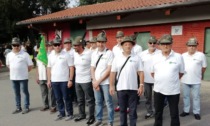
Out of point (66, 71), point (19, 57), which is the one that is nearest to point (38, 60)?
point (19, 57)

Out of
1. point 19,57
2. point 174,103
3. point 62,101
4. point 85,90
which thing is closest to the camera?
point 174,103

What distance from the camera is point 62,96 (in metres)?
5.65

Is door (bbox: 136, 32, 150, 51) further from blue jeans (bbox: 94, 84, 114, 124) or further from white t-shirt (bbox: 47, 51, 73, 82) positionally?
blue jeans (bbox: 94, 84, 114, 124)

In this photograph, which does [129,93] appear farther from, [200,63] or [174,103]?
[200,63]

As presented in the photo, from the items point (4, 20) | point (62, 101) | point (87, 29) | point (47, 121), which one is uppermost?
point (4, 20)

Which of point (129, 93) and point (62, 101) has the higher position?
→ point (129, 93)

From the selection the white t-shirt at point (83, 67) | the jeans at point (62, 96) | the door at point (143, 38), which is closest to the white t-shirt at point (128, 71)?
the white t-shirt at point (83, 67)

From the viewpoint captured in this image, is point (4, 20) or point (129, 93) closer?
point (129, 93)

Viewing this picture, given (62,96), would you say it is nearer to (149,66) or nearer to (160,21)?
(149,66)

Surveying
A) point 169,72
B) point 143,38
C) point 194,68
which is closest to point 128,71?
point 169,72

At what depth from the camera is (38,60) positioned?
634 cm

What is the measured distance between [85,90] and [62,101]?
0.78 metres

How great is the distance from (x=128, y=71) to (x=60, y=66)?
1.80 meters

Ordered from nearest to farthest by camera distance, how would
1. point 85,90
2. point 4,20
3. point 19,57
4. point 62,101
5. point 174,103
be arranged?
point 174,103 < point 85,90 < point 62,101 < point 19,57 < point 4,20
